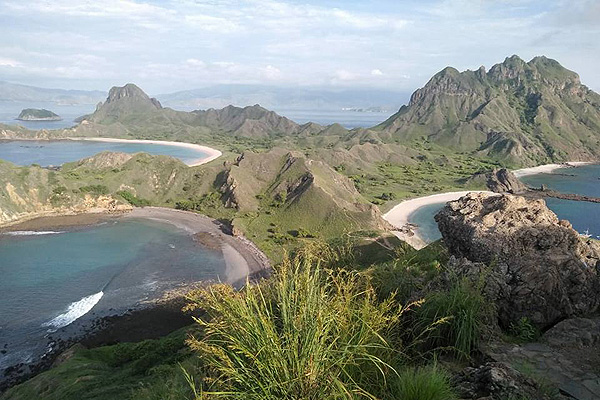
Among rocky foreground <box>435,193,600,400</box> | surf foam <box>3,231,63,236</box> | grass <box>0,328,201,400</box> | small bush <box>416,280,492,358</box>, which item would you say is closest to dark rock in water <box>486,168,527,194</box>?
grass <box>0,328,201,400</box>

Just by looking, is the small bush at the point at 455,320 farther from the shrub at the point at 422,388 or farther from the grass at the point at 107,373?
the grass at the point at 107,373

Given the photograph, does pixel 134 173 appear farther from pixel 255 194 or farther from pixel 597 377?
pixel 597 377

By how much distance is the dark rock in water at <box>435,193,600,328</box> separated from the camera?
11234 millimetres

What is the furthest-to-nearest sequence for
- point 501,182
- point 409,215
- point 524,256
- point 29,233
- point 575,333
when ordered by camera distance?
1. point 501,182
2. point 409,215
3. point 29,233
4. point 524,256
5. point 575,333

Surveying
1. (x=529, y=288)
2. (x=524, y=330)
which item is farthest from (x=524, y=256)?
(x=524, y=330)

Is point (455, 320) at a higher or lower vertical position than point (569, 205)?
higher

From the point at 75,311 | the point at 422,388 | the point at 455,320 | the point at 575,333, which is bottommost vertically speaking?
the point at 75,311

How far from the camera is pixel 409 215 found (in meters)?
109

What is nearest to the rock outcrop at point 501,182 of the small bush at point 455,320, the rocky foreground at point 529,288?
the rocky foreground at point 529,288

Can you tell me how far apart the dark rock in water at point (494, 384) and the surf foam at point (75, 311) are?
57.8m

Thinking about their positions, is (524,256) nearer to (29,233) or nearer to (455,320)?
(455,320)

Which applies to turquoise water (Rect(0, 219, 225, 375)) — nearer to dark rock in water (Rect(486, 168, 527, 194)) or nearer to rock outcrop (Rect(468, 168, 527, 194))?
dark rock in water (Rect(486, 168, 527, 194))

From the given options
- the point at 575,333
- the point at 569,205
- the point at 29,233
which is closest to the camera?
the point at 575,333

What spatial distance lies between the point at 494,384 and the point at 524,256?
7.52 m
